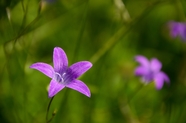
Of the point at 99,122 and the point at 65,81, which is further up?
the point at 65,81

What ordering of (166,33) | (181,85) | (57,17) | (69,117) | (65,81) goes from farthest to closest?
(166,33), (57,17), (181,85), (69,117), (65,81)

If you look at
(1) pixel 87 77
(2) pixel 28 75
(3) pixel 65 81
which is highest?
(3) pixel 65 81

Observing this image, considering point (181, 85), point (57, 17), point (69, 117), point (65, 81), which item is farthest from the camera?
point (57, 17)

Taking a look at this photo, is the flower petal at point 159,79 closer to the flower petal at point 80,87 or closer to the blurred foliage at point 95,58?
the blurred foliage at point 95,58

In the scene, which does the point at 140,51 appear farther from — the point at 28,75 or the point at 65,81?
the point at 65,81

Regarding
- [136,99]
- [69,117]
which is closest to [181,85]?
[136,99]

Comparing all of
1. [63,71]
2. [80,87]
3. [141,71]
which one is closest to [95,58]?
[141,71]

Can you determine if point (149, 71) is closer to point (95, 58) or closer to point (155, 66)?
point (155, 66)

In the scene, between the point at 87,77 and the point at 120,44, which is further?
the point at 120,44


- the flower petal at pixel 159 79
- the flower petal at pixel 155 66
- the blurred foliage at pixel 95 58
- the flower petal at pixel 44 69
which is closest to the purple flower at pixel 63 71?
the flower petal at pixel 44 69
